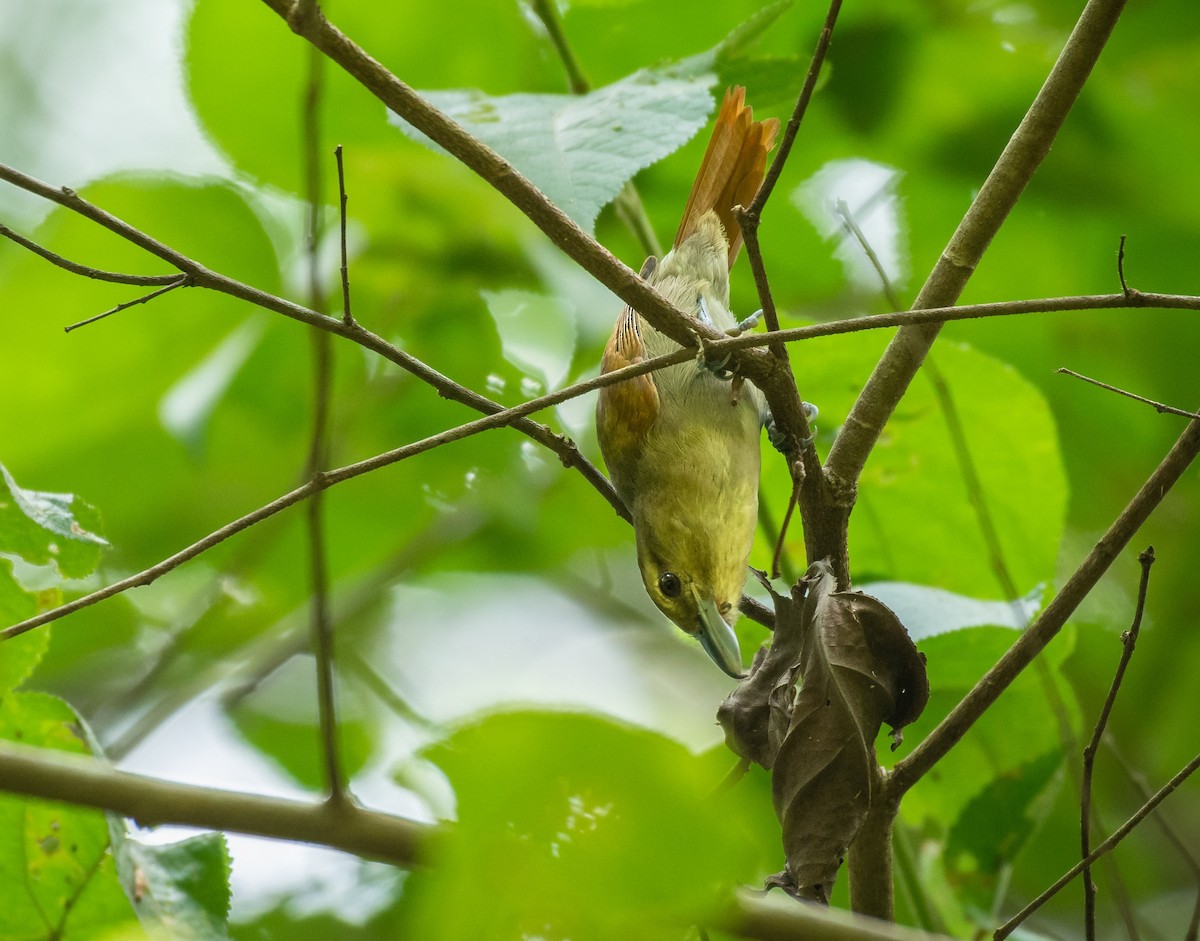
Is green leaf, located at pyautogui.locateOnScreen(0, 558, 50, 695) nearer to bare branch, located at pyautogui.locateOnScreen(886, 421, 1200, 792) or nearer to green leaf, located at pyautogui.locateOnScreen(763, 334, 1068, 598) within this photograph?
bare branch, located at pyautogui.locateOnScreen(886, 421, 1200, 792)

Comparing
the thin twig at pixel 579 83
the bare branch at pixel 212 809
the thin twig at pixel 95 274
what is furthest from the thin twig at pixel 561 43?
the bare branch at pixel 212 809

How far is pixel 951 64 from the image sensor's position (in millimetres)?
3057

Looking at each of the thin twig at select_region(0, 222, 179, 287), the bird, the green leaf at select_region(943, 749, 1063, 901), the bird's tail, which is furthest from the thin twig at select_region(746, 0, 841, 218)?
the green leaf at select_region(943, 749, 1063, 901)

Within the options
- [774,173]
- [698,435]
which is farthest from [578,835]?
[698,435]

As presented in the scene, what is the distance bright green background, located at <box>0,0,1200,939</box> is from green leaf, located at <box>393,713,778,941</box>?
125 cm

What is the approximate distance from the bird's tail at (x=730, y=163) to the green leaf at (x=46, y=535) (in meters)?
1.53

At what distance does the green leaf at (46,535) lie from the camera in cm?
169

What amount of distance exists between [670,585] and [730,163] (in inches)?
38.0

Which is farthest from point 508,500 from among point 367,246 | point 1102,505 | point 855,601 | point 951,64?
point 1102,505

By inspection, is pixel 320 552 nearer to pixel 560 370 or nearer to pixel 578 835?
pixel 578 835

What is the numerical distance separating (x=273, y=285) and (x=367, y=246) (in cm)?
25

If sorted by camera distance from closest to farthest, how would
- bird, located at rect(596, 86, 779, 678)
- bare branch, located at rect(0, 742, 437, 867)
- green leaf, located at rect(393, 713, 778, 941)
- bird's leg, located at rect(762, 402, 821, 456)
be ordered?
green leaf, located at rect(393, 713, 778, 941) → bare branch, located at rect(0, 742, 437, 867) → bird's leg, located at rect(762, 402, 821, 456) → bird, located at rect(596, 86, 779, 678)

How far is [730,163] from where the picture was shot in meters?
2.70

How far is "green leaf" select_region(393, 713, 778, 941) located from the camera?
2.31ft
